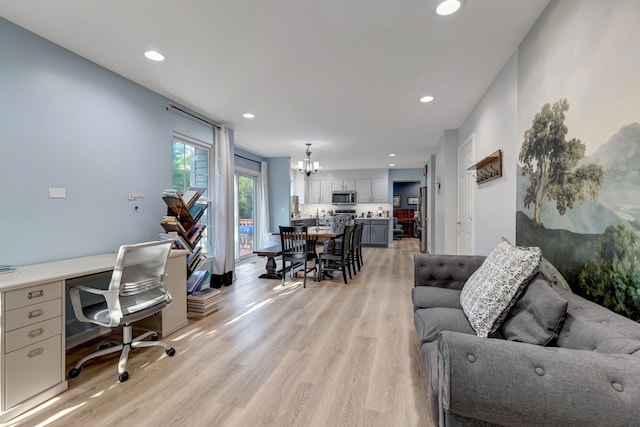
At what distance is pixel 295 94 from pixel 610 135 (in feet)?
9.37

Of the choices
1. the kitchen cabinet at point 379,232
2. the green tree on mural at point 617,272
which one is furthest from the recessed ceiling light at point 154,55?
the kitchen cabinet at point 379,232

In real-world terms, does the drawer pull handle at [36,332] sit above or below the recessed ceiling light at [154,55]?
below

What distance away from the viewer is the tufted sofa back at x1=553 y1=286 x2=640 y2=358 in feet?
2.99

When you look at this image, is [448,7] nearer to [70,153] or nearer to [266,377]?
[266,377]

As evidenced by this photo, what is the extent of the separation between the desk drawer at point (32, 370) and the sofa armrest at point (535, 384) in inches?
93.8

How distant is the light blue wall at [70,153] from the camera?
2.15 metres

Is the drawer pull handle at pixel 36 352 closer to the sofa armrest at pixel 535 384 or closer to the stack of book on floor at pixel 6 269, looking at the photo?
the stack of book on floor at pixel 6 269

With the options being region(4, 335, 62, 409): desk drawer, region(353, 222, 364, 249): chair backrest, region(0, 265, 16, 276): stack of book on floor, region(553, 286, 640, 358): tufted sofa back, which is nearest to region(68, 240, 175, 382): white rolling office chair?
region(4, 335, 62, 409): desk drawer

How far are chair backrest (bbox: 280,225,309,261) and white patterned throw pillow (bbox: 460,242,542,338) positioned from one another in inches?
111

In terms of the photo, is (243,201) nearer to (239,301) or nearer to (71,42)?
(239,301)

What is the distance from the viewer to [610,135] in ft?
4.16

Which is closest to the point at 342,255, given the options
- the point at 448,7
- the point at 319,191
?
the point at 448,7

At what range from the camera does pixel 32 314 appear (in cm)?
175

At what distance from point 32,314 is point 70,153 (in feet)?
4.83
